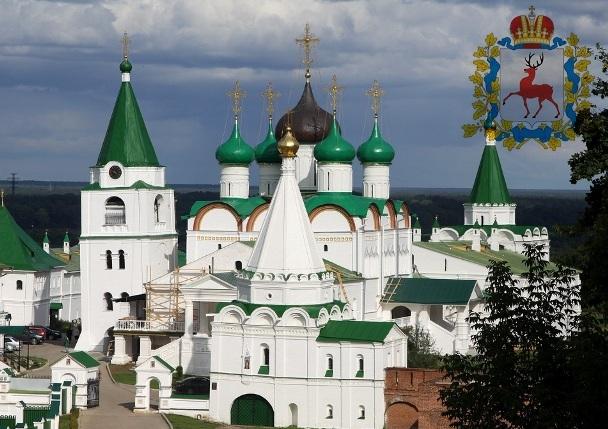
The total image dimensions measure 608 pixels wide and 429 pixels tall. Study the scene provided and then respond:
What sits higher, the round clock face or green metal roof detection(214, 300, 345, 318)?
the round clock face

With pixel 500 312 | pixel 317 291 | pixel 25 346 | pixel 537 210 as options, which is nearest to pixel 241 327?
pixel 317 291

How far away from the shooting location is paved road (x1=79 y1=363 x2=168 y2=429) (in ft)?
100.0

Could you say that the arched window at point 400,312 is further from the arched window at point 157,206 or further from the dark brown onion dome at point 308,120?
the arched window at point 157,206

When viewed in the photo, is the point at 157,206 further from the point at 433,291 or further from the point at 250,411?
the point at 250,411

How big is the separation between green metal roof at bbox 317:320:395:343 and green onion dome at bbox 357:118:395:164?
9918 mm

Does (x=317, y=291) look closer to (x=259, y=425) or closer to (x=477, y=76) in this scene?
(x=259, y=425)

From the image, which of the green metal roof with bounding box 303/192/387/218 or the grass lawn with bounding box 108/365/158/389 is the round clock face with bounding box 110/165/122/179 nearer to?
the green metal roof with bounding box 303/192/387/218

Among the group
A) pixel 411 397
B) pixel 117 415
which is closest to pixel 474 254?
pixel 411 397

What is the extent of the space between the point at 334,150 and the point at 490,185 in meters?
14.0

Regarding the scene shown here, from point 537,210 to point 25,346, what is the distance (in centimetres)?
8887

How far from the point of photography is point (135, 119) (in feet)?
130

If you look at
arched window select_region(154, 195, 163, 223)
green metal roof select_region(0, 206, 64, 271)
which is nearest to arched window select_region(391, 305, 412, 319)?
arched window select_region(154, 195, 163, 223)

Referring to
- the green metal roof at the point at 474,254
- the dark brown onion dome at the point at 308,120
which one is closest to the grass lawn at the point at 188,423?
the dark brown onion dome at the point at 308,120

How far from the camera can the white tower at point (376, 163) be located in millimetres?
41250
